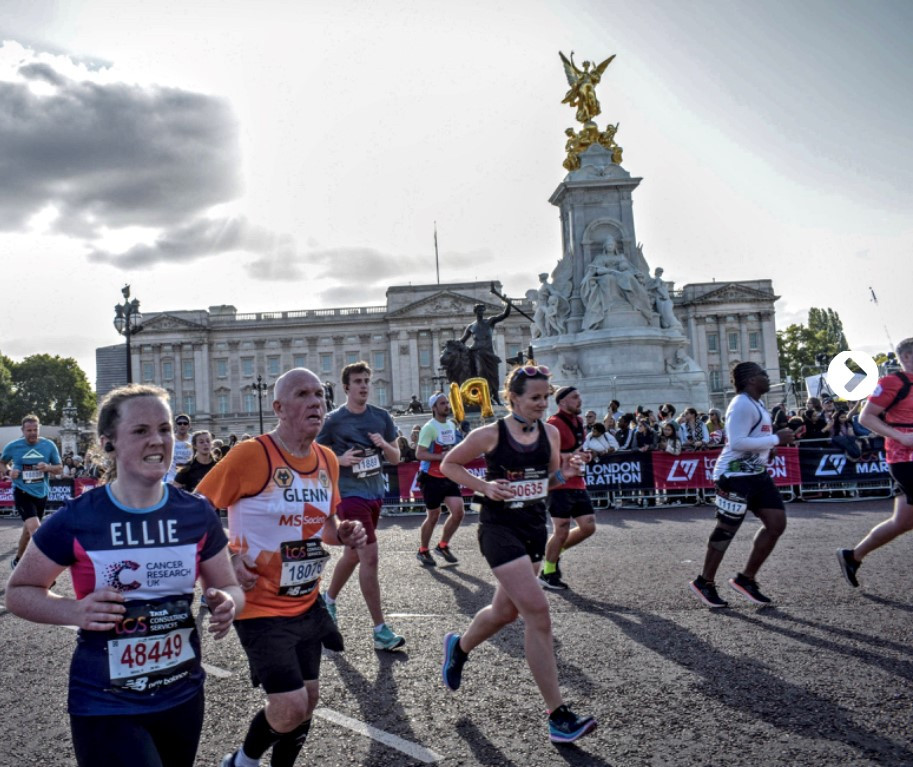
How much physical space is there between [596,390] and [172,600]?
84.6 feet

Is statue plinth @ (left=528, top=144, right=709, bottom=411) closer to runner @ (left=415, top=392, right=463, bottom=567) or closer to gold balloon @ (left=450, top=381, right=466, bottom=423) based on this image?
gold balloon @ (left=450, top=381, right=466, bottom=423)

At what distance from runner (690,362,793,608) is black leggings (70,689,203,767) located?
5.36 meters

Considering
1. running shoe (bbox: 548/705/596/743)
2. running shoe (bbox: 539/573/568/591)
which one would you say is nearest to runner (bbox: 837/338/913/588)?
running shoe (bbox: 539/573/568/591)

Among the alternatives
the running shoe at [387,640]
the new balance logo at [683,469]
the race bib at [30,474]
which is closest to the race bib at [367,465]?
the running shoe at [387,640]

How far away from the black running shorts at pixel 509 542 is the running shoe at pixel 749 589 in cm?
310

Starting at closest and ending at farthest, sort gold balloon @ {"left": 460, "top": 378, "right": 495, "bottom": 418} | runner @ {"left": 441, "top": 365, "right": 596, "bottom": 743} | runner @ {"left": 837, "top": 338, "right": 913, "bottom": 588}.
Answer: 1. runner @ {"left": 441, "top": 365, "right": 596, "bottom": 743}
2. runner @ {"left": 837, "top": 338, "right": 913, "bottom": 588}
3. gold balloon @ {"left": 460, "top": 378, "right": 495, "bottom": 418}

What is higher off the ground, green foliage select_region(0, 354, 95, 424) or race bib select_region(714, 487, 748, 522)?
green foliage select_region(0, 354, 95, 424)

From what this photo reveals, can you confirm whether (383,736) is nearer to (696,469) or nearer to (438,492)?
(438,492)

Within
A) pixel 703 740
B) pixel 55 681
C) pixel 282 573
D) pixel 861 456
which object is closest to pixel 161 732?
pixel 282 573

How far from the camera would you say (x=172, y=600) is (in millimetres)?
2891

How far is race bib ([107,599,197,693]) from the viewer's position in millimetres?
2729

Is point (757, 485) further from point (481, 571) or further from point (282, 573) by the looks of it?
point (282, 573)

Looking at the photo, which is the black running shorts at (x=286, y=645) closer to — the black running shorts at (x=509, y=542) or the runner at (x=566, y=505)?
the black running shorts at (x=509, y=542)

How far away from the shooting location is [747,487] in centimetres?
741
